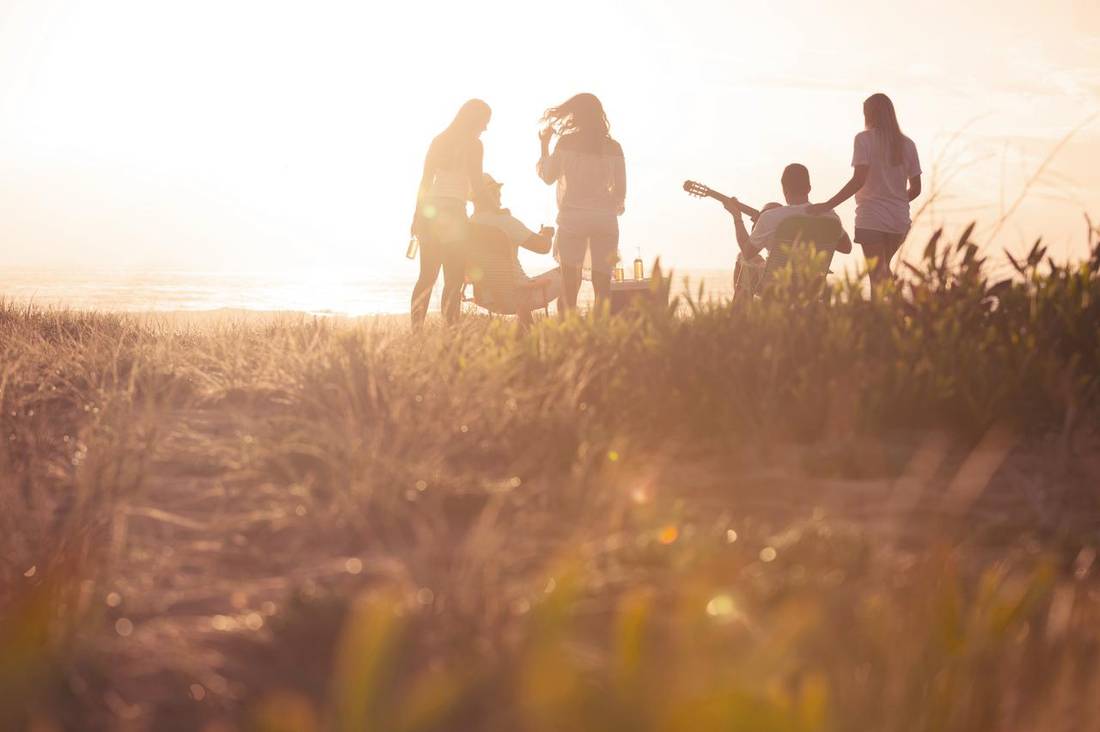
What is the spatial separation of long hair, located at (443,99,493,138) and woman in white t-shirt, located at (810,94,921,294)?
2686 mm

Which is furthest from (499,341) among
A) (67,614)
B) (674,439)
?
(67,614)

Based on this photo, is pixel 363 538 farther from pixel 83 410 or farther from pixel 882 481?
pixel 83 410

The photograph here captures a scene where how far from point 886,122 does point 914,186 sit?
0.54 metres

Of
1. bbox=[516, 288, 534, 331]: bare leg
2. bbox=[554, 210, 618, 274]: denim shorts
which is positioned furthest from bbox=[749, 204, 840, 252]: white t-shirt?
bbox=[516, 288, 534, 331]: bare leg

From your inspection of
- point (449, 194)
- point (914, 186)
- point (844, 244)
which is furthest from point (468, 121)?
point (914, 186)

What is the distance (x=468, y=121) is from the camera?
8461 mm

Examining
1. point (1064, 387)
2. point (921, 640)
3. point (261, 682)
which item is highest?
point (1064, 387)

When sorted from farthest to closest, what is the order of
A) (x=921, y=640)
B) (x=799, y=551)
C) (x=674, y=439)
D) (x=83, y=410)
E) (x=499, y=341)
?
1. (x=499, y=341)
2. (x=83, y=410)
3. (x=674, y=439)
4. (x=799, y=551)
5. (x=921, y=640)

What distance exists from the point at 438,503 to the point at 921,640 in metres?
1.31

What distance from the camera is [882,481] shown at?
338 cm

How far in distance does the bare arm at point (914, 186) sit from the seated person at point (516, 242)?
3.06 metres

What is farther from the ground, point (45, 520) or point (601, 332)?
point (601, 332)

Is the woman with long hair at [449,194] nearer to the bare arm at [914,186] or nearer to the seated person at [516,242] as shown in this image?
the seated person at [516,242]

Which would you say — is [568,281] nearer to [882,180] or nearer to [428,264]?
[428,264]
